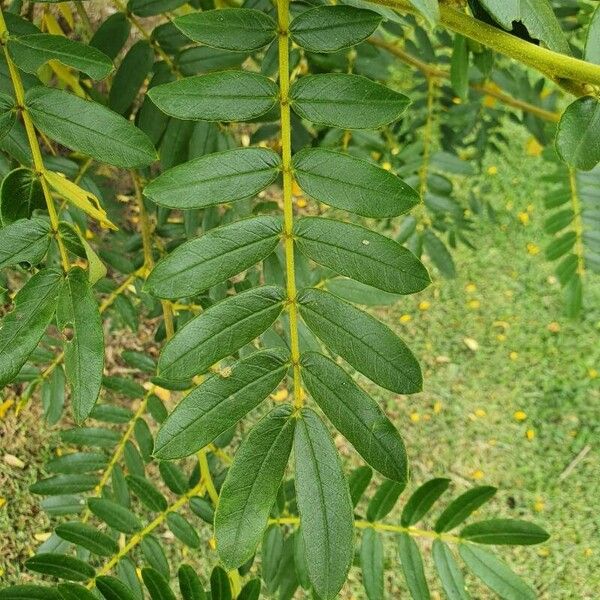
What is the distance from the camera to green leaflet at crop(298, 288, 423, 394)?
0.70m

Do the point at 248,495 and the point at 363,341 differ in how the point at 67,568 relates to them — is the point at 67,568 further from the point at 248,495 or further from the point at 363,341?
the point at 363,341

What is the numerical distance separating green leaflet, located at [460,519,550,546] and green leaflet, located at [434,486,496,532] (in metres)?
0.02

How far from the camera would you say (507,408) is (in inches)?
113

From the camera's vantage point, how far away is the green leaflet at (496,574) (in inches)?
40.6

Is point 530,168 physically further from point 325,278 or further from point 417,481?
point 325,278

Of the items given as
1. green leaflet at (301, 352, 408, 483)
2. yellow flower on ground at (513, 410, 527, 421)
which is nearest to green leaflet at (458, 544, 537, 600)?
green leaflet at (301, 352, 408, 483)

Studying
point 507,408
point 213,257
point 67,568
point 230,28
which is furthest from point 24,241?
point 507,408

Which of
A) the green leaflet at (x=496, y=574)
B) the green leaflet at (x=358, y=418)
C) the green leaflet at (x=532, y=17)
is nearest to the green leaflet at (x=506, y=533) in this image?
the green leaflet at (x=496, y=574)

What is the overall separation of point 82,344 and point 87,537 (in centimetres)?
54

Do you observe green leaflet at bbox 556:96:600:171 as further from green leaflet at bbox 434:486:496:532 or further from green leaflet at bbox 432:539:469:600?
green leaflet at bbox 432:539:469:600

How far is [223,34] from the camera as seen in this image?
77cm

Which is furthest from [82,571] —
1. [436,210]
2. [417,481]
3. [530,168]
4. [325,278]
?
[530,168]

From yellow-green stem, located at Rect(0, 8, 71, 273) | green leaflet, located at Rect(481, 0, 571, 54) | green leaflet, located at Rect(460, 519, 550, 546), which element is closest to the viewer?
green leaflet, located at Rect(481, 0, 571, 54)

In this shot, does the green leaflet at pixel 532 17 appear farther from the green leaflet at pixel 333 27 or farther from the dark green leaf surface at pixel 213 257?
the dark green leaf surface at pixel 213 257
